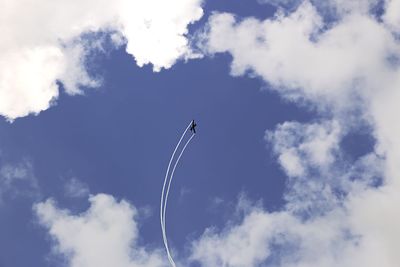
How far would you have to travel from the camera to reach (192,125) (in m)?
56.2
